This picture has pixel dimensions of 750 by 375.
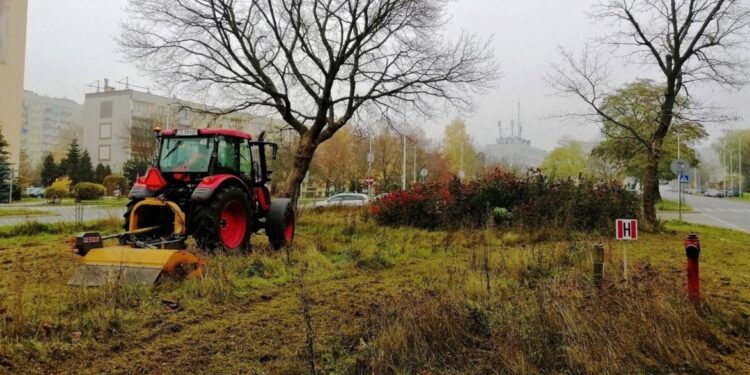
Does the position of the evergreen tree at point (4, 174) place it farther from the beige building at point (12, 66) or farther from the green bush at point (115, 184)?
the green bush at point (115, 184)

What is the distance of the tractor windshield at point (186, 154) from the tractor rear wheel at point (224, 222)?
0.81 meters

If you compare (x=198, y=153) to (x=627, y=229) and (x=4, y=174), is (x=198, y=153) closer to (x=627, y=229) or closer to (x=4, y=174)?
(x=627, y=229)

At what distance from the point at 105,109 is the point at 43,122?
4480 cm

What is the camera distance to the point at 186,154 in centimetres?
926

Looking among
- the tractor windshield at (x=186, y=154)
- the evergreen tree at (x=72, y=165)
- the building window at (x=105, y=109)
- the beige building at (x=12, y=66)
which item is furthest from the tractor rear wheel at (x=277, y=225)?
the building window at (x=105, y=109)

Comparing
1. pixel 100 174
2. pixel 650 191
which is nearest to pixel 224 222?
pixel 650 191

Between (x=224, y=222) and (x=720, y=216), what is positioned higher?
(x=224, y=222)

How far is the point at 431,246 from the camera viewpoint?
1173 centimetres

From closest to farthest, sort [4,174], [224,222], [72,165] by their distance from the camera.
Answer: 1. [224,222]
2. [4,174]
3. [72,165]

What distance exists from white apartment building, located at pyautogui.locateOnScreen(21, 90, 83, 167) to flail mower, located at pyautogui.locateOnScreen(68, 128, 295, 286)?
110 m

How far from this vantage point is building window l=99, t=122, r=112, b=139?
84812mm

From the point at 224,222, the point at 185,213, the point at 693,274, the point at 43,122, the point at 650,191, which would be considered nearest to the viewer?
the point at 693,274

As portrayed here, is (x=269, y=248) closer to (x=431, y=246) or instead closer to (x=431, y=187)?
(x=431, y=246)

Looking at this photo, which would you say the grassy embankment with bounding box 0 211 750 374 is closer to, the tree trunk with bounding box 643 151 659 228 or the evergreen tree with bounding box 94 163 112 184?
the tree trunk with bounding box 643 151 659 228
